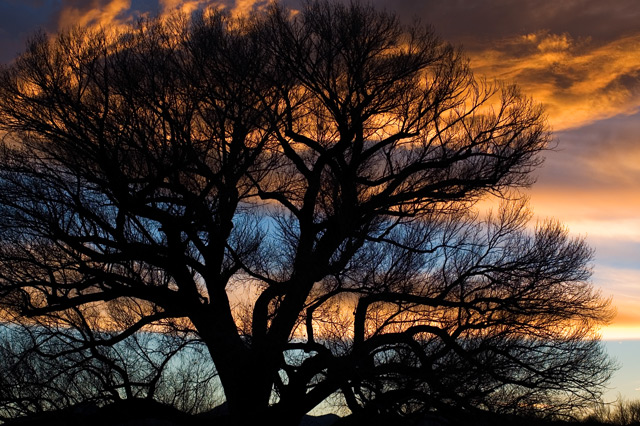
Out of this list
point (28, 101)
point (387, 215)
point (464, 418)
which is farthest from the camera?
point (387, 215)

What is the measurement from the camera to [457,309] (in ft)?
45.6

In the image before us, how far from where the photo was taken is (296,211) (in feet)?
46.4

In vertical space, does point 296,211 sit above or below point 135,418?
above

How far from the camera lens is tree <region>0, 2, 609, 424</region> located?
12.0 metres

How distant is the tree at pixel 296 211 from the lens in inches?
474

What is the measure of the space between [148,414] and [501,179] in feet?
28.3

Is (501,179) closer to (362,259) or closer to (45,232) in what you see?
(362,259)

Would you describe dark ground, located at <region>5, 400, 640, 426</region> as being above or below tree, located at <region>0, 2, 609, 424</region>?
below

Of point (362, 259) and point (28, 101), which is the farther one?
point (362, 259)

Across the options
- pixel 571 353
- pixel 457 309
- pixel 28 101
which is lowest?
pixel 571 353

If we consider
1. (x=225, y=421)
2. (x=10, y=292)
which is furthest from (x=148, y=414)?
(x=10, y=292)

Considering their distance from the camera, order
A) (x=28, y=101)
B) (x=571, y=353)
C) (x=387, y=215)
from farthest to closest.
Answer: (x=387, y=215) < (x=571, y=353) < (x=28, y=101)

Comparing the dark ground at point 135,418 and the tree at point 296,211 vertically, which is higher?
the tree at point 296,211

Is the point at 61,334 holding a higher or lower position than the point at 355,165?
lower
